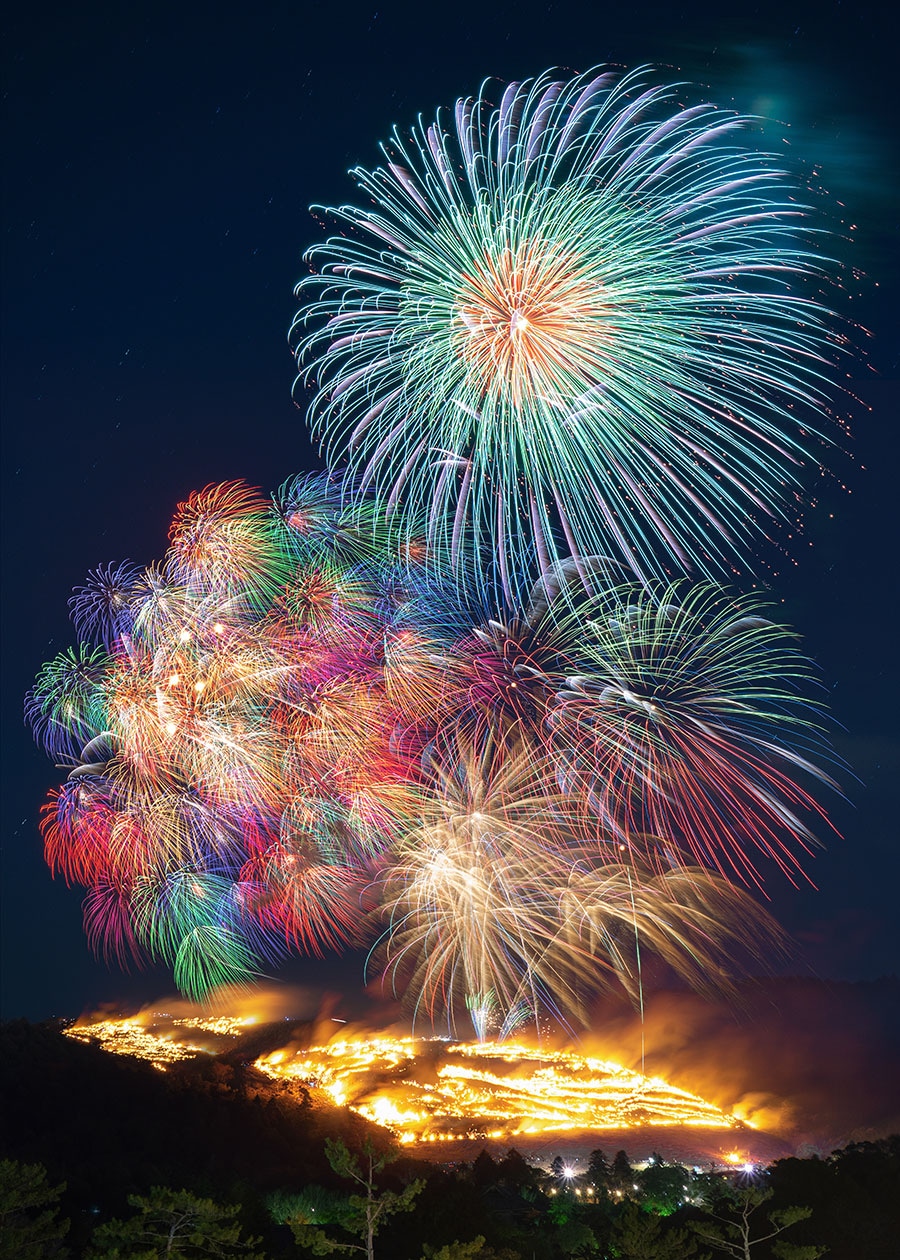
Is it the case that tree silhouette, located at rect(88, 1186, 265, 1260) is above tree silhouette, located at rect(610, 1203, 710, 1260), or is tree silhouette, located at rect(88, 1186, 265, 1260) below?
above

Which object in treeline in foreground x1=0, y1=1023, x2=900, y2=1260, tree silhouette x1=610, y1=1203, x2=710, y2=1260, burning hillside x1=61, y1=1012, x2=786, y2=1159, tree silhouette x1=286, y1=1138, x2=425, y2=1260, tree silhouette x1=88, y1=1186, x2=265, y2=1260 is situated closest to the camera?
tree silhouette x1=88, y1=1186, x2=265, y2=1260

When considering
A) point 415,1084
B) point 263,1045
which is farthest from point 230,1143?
point 263,1045

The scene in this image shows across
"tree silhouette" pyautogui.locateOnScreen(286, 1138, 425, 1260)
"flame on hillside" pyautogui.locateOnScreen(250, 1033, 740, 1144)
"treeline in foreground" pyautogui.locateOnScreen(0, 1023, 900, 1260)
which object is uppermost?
"tree silhouette" pyautogui.locateOnScreen(286, 1138, 425, 1260)

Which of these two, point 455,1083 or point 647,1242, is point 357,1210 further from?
point 455,1083

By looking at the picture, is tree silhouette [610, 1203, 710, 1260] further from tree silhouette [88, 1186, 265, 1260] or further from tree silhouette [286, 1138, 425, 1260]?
tree silhouette [88, 1186, 265, 1260]

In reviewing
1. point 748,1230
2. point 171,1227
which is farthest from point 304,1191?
point 171,1227

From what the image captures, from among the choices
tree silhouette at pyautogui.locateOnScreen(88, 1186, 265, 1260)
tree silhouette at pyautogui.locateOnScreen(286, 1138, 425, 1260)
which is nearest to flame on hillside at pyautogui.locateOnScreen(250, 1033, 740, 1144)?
tree silhouette at pyautogui.locateOnScreen(286, 1138, 425, 1260)

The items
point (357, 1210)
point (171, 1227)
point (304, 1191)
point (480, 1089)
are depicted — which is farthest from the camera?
point (480, 1089)

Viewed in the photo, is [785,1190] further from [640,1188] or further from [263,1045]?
[263,1045]

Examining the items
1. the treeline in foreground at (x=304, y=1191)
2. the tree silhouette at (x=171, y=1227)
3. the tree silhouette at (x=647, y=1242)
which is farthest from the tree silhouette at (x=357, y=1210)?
the tree silhouette at (x=647, y=1242)
